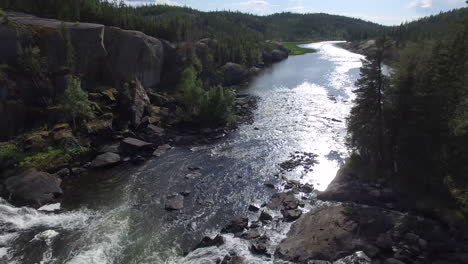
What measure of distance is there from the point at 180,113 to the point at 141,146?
555 inches

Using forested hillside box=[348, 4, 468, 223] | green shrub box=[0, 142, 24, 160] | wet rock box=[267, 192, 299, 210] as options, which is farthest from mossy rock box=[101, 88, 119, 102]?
forested hillside box=[348, 4, 468, 223]

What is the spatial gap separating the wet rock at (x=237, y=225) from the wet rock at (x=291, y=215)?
3974mm

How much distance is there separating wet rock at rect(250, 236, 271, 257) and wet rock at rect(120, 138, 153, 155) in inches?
1041

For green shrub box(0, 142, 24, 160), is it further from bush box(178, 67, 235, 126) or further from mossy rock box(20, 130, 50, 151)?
bush box(178, 67, 235, 126)

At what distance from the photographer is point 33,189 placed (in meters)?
34.9

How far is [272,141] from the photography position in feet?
172

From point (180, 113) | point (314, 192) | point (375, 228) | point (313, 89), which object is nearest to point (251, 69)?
point (313, 89)

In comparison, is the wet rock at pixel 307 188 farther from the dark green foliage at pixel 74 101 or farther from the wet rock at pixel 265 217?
the dark green foliage at pixel 74 101

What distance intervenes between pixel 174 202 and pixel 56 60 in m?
38.4

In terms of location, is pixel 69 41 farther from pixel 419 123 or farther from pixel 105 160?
pixel 419 123

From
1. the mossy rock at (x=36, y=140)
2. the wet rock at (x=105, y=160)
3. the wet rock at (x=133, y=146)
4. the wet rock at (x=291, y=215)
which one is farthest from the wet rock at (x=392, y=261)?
the mossy rock at (x=36, y=140)

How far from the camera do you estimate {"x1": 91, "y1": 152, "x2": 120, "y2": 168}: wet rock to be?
42.7 meters

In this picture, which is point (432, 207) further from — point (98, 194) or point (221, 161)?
point (98, 194)

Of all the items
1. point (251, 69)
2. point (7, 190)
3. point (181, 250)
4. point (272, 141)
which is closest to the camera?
point (181, 250)
